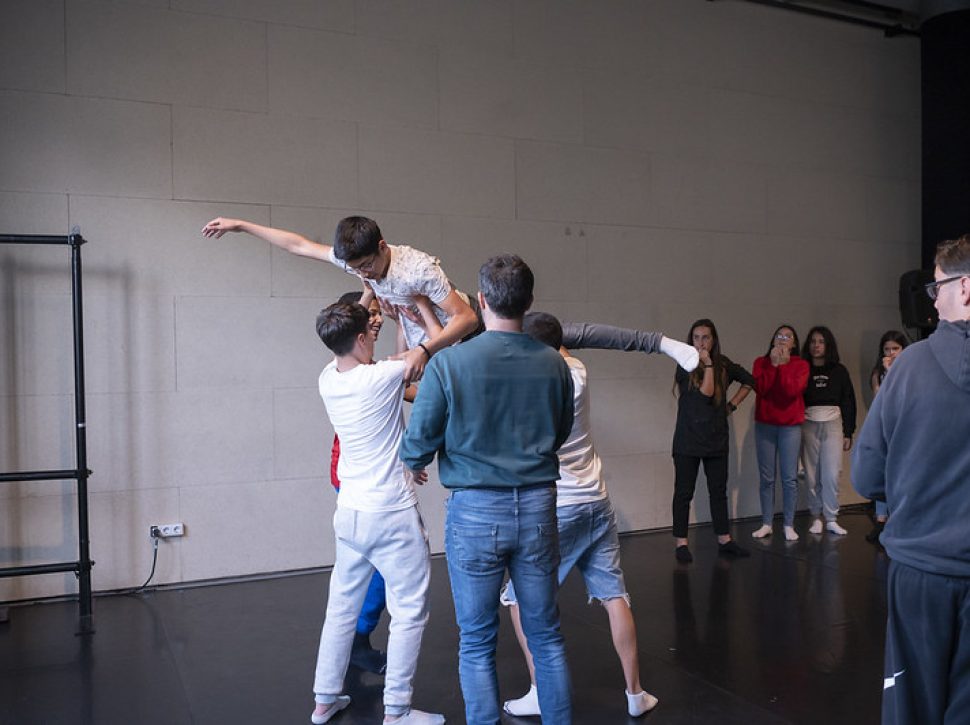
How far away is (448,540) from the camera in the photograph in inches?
91.7

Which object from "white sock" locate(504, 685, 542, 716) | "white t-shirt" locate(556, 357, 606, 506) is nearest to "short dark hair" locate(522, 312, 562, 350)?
"white t-shirt" locate(556, 357, 606, 506)

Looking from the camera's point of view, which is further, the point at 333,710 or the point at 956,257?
the point at 333,710

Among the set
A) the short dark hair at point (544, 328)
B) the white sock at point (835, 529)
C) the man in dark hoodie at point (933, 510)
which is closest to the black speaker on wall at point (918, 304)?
the white sock at point (835, 529)

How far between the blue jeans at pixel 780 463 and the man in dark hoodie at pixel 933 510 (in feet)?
13.4

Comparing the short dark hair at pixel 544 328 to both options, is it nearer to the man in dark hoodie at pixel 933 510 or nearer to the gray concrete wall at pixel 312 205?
the man in dark hoodie at pixel 933 510

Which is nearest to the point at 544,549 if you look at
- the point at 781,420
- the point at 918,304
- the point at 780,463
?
the point at 918,304

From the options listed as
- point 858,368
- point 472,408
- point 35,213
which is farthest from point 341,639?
Result: point 858,368

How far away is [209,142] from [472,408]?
3286mm

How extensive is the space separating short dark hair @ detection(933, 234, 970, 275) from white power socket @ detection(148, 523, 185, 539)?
4077mm

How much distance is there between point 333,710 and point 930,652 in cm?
194

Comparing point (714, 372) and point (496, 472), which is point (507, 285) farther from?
point (714, 372)

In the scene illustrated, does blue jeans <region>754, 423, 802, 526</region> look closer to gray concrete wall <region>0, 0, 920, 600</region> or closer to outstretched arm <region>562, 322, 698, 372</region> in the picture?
gray concrete wall <region>0, 0, 920, 600</region>

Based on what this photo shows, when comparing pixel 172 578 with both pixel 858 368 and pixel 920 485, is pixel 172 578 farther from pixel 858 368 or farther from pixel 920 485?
pixel 858 368

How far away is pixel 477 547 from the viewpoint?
225 cm
